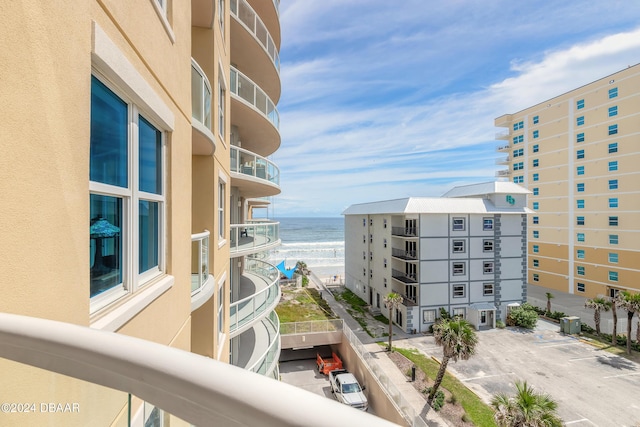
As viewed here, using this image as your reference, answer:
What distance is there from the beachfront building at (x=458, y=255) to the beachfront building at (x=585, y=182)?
14330mm

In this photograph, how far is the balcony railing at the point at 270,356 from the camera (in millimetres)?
8977

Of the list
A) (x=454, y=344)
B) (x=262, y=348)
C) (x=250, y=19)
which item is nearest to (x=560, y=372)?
(x=454, y=344)

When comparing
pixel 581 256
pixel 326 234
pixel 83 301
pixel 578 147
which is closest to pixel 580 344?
pixel 581 256

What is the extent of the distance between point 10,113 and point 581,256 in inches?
1899

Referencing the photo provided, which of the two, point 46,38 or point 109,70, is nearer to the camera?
point 46,38

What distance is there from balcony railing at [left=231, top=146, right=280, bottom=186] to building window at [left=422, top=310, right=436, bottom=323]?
19.8 meters

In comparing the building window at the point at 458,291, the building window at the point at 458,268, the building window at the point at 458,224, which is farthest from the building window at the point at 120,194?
the building window at the point at 458,291

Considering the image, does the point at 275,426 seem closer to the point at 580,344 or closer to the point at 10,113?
the point at 10,113

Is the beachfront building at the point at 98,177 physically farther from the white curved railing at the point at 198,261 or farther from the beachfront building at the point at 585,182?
the beachfront building at the point at 585,182

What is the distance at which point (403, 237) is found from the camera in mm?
27688

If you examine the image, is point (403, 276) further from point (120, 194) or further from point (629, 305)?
point (120, 194)

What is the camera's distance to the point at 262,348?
11.2m

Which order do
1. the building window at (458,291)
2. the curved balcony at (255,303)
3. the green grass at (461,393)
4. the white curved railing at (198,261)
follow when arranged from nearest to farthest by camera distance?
the white curved railing at (198,261)
the curved balcony at (255,303)
the green grass at (461,393)
the building window at (458,291)

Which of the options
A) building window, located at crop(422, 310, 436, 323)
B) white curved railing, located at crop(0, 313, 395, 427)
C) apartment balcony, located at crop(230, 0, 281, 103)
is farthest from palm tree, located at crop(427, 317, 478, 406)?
white curved railing, located at crop(0, 313, 395, 427)
